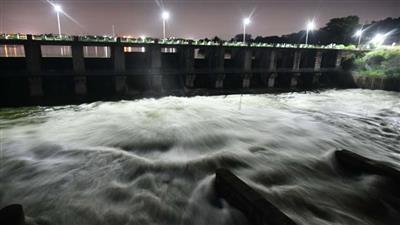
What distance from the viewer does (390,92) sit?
24531 mm

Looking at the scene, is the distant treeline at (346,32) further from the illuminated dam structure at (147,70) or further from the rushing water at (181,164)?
the rushing water at (181,164)

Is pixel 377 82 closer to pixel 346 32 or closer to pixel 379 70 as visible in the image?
pixel 379 70

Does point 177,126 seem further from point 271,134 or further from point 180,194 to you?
point 180,194

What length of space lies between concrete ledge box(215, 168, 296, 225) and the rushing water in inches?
9.3

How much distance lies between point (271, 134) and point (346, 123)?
5.37 metres

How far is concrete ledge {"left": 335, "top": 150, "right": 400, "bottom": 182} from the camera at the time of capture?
5.66 metres

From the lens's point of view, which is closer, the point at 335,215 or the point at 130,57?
the point at 335,215

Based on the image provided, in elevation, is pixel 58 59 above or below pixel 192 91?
above

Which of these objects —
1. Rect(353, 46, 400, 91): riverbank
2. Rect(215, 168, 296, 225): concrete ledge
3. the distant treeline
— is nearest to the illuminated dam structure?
Rect(353, 46, 400, 91): riverbank

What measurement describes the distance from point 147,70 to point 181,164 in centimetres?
1499

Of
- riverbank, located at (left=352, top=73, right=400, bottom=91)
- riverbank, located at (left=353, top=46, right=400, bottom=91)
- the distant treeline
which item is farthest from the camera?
the distant treeline

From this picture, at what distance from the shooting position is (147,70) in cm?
2066

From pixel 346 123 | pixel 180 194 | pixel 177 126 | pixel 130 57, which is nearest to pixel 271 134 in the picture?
pixel 177 126

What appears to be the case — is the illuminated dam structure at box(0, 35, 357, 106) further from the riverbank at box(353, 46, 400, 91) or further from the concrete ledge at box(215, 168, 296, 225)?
the concrete ledge at box(215, 168, 296, 225)
